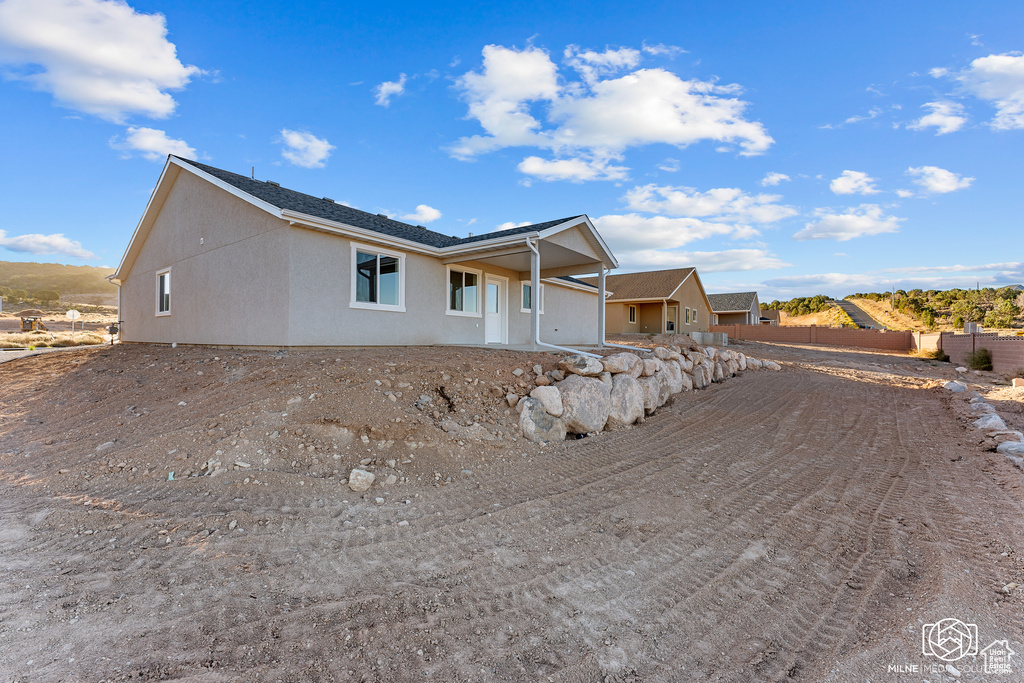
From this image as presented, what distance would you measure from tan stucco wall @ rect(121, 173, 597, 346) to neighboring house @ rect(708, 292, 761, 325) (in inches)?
1258

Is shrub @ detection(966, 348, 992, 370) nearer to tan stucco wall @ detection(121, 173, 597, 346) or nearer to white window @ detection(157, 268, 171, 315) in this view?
tan stucco wall @ detection(121, 173, 597, 346)

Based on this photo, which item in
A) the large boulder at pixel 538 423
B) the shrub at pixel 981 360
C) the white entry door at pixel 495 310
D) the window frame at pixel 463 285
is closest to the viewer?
the large boulder at pixel 538 423

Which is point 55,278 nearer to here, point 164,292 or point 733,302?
point 164,292

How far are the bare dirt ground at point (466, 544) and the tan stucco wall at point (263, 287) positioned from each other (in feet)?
9.70

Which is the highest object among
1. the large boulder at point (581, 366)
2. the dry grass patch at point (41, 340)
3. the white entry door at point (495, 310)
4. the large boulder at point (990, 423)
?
the white entry door at point (495, 310)

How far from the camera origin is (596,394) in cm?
734

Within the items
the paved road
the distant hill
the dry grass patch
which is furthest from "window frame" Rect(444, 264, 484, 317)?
the distant hill

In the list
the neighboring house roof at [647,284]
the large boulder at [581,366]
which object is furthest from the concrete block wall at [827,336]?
the large boulder at [581,366]

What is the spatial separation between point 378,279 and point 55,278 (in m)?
138

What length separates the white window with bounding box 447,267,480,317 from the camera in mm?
12516

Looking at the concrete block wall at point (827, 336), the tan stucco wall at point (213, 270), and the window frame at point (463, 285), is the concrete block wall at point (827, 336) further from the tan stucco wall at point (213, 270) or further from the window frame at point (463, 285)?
the tan stucco wall at point (213, 270)

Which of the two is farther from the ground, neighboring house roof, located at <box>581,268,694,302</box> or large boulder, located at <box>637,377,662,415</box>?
neighboring house roof, located at <box>581,268,694,302</box>

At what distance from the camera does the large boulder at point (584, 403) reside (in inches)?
275

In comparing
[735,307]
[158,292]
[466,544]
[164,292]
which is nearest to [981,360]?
[466,544]
